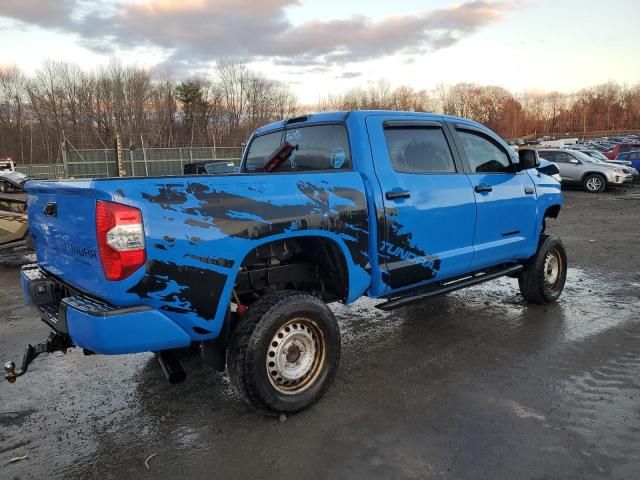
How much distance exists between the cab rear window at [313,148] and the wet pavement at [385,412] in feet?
5.59

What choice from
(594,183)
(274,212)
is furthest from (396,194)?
(594,183)

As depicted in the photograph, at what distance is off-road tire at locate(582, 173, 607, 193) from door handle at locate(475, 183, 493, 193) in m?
18.7

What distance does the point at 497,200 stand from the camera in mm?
4887

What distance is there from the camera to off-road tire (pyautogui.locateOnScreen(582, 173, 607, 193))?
67.6 feet

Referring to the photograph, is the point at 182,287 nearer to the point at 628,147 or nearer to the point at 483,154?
the point at 483,154

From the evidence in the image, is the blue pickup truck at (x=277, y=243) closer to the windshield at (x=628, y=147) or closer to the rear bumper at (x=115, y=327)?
the rear bumper at (x=115, y=327)

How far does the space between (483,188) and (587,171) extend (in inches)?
742

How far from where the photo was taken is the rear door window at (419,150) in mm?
4133

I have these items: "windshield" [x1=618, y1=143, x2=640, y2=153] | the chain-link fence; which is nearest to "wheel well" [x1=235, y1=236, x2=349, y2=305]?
the chain-link fence

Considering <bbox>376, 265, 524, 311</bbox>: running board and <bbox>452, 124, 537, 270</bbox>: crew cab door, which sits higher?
<bbox>452, 124, 537, 270</bbox>: crew cab door

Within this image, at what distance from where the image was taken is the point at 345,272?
147 inches

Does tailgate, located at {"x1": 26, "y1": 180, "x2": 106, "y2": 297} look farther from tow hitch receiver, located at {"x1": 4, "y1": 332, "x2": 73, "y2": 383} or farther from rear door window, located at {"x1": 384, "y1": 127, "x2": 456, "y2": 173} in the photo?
rear door window, located at {"x1": 384, "y1": 127, "x2": 456, "y2": 173}

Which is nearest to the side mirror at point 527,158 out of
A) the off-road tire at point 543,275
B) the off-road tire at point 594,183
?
the off-road tire at point 543,275

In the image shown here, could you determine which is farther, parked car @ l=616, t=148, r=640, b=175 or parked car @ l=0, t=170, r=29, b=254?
parked car @ l=616, t=148, r=640, b=175
